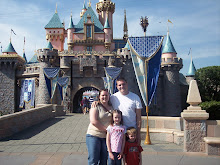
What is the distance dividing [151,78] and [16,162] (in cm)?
492

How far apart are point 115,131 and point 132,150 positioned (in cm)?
41

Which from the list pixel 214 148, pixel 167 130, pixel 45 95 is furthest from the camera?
pixel 45 95

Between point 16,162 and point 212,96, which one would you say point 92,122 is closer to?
point 16,162

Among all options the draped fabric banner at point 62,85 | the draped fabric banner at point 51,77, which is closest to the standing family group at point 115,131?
the draped fabric banner at point 51,77

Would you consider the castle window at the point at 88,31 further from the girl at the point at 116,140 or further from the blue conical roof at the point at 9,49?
the girl at the point at 116,140

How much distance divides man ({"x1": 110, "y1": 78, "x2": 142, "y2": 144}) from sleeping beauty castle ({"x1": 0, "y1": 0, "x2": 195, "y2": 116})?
52.6 feet

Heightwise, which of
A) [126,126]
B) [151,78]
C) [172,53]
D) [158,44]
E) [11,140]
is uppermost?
[172,53]

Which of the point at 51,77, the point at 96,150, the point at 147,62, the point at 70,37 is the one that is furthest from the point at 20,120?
the point at 70,37

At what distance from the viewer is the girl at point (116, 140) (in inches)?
133

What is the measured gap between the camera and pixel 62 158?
5.30m

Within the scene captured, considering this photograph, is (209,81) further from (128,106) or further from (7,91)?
(128,106)

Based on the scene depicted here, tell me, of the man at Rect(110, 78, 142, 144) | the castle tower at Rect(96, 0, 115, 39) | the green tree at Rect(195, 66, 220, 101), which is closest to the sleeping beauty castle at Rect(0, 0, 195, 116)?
the castle tower at Rect(96, 0, 115, 39)

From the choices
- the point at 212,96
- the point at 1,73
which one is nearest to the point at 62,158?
the point at 1,73

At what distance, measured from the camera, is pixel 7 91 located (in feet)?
88.2
